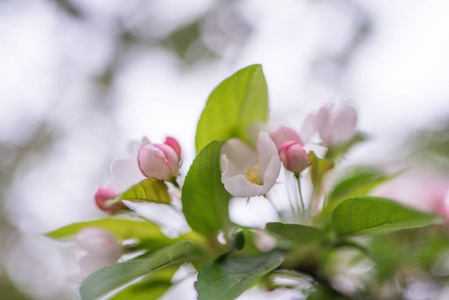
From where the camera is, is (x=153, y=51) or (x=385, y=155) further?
(x=153, y=51)

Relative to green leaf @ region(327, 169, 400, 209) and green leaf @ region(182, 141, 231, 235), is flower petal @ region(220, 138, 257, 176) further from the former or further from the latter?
green leaf @ region(327, 169, 400, 209)

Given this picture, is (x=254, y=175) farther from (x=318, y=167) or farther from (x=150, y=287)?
(x=150, y=287)

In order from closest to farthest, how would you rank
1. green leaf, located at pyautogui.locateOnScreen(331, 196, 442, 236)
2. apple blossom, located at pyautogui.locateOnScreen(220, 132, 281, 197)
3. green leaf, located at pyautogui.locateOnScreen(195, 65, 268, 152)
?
1. green leaf, located at pyautogui.locateOnScreen(331, 196, 442, 236)
2. apple blossom, located at pyautogui.locateOnScreen(220, 132, 281, 197)
3. green leaf, located at pyautogui.locateOnScreen(195, 65, 268, 152)

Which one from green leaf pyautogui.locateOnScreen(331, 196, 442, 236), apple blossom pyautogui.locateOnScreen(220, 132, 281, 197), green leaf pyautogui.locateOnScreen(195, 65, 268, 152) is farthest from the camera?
green leaf pyautogui.locateOnScreen(195, 65, 268, 152)

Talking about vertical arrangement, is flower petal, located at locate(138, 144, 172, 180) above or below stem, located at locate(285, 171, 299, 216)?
above

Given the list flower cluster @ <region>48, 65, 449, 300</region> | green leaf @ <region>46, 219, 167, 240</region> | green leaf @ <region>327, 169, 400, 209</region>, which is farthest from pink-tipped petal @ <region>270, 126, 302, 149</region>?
green leaf @ <region>46, 219, 167, 240</region>

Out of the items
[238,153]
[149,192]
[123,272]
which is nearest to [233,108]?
[238,153]

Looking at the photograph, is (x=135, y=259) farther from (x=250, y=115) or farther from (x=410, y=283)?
(x=410, y=283)

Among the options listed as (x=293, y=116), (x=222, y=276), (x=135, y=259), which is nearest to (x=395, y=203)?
(x=222, y=276)
